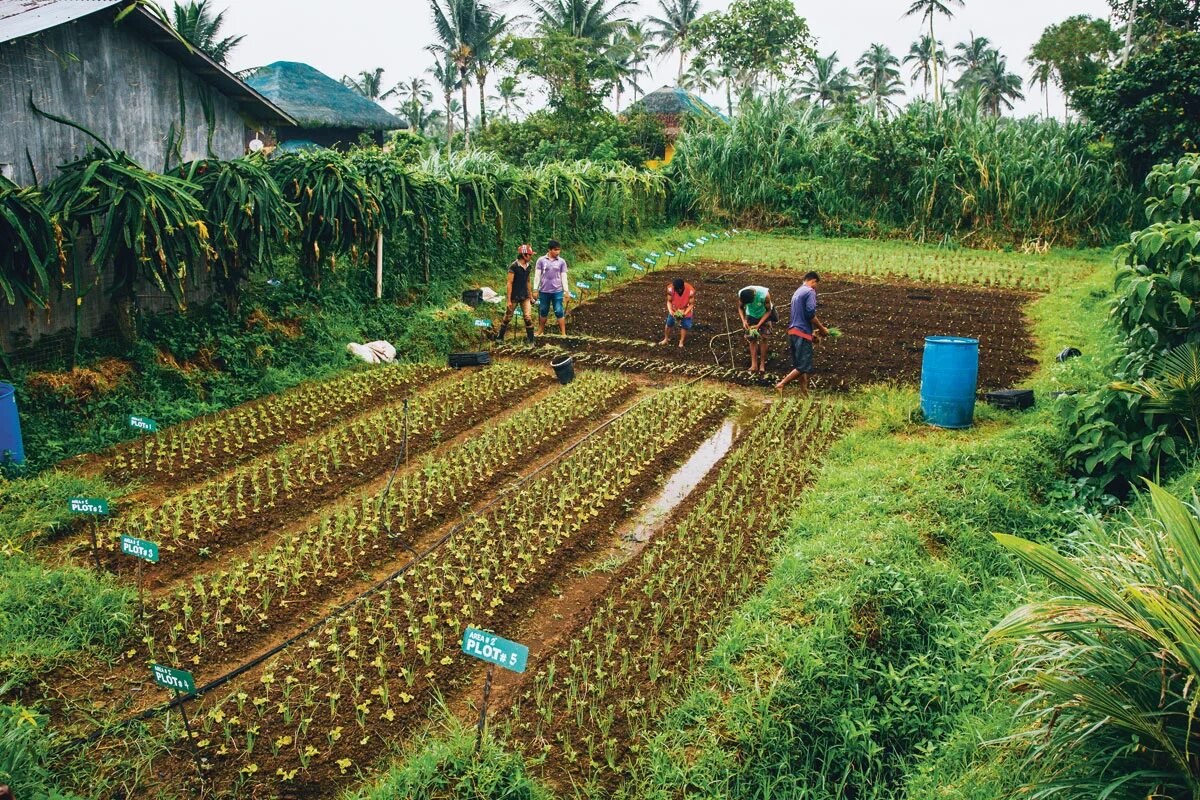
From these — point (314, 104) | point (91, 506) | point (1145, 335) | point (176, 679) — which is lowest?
point (176, 679)

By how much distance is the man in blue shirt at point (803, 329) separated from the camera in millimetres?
10273

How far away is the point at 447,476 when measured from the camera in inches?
319

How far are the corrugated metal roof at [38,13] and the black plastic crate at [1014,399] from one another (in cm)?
1120

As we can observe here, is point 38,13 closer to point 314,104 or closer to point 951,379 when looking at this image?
point 951,379

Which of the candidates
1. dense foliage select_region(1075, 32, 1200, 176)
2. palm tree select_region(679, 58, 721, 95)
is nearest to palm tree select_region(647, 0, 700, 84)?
palm tree select_region(679, 58, 721, 95)

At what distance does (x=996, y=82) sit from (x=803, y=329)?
183ft

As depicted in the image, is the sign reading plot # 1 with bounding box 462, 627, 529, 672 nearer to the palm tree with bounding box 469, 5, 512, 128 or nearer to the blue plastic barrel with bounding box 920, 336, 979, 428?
the blue plastic barrel with bounding box 920, 336, 979, 428

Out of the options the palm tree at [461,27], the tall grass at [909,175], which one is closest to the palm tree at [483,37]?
the palm tree at [461,27]

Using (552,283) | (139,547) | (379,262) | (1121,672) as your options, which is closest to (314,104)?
(379,262)

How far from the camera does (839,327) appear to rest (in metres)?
14.3

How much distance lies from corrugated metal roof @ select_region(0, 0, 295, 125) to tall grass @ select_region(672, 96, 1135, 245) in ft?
52.0

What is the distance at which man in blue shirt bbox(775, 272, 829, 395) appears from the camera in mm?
10273

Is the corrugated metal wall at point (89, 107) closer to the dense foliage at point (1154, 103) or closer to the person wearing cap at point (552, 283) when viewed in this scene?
the person wearing cap at point (552, 283)

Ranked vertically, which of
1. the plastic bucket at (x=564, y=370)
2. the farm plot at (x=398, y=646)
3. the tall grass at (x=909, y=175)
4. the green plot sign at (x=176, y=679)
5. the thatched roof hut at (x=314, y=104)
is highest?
the thatched roof hut at (x=314, y=104)
